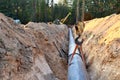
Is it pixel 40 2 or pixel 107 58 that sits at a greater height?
pixel 107 58

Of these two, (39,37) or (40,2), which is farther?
(40,2)

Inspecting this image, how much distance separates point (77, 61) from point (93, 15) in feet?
130

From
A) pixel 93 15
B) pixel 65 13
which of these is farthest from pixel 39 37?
pixel 65 13

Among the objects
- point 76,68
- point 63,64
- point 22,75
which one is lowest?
point 63,64

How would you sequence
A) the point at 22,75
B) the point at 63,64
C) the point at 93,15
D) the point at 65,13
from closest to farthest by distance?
the point at 22,75, the point at 63,64, the point at 93,15, the point at 65,13

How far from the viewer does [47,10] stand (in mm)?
49531

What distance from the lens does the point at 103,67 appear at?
832 cm

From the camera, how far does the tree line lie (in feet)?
135

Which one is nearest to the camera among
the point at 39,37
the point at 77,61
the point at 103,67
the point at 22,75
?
the point at 22,75

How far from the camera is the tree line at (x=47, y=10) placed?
135 ft

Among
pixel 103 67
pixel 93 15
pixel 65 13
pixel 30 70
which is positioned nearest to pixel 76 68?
pixel 103 67

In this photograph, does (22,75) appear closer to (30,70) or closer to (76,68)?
(30,70)

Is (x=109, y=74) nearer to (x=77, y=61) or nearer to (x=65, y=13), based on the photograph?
(x=77, y=61)

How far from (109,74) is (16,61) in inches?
99.1
